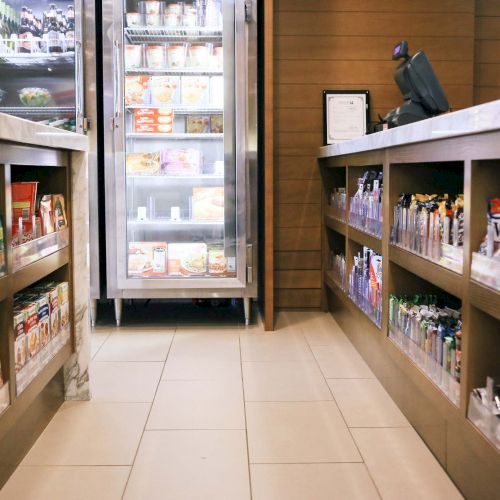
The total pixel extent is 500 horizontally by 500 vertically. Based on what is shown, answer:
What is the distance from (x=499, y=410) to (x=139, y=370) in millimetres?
2175

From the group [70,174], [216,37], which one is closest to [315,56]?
[216,37]

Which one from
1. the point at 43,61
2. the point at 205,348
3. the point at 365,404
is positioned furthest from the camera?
the point at 43,61

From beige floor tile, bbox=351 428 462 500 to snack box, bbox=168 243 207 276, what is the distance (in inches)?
92.9

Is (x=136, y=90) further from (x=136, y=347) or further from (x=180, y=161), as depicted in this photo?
(x=136, y=347)

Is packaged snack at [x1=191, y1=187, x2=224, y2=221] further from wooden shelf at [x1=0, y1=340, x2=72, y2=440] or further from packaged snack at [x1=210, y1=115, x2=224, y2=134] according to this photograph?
wooden shelf at [x1=0, y1=340, x2=72, y2=440]

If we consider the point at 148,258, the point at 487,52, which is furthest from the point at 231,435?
the point at 487,52

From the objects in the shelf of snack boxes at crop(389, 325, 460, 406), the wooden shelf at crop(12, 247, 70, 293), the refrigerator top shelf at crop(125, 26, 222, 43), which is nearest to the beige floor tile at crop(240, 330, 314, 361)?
the shelf of snack boxes at crop(389, 325, 460, 406)

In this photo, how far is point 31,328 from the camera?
2586 millimetres

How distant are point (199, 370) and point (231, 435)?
971mm

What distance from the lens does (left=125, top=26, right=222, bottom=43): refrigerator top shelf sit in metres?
4.85

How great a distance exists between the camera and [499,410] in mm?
2035

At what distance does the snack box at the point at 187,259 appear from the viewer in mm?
5023

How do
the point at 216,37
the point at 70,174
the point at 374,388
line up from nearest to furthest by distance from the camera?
1. the point at 70,174
2. the point at 374,388
3. the point at 216,37

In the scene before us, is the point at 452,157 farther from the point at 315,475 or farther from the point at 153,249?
the point at 153,249
